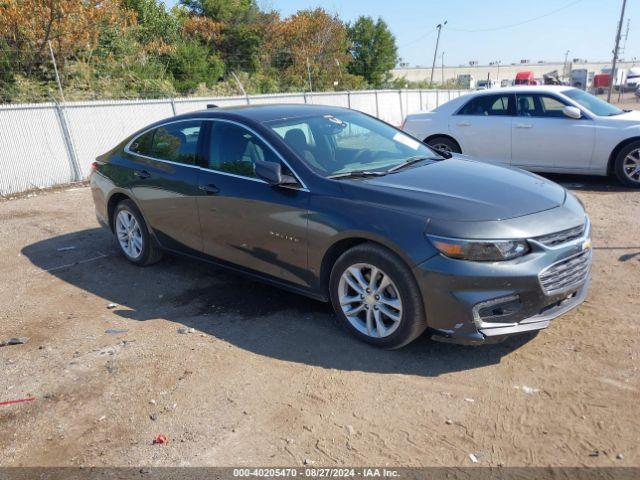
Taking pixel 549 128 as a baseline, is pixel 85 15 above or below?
above

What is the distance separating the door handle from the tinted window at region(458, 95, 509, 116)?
6.39 meters

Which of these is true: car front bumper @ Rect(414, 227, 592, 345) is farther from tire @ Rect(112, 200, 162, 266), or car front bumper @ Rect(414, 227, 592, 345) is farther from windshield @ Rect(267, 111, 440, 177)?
tire @ Rect(112, 200, 162, 266)

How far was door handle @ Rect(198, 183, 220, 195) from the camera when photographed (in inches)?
192

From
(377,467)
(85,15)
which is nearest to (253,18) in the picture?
(85,15)

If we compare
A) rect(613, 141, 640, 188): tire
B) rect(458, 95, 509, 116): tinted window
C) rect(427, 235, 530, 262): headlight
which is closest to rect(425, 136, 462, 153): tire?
rect(458, 95, 509, 116): tinted window

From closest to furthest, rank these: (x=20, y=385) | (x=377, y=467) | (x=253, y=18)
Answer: (x=377, y=467), (x=20, y=385), (x=253, y=18)

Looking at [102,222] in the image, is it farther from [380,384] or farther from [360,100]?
[360,100]

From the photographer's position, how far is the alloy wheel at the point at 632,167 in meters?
8.59

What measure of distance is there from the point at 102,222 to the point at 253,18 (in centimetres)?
3140

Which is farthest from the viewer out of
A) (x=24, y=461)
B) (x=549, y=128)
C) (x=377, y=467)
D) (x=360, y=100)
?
(x=360, y=100)

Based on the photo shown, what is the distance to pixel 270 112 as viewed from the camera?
5.05 m

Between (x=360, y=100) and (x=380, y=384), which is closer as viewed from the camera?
(x=380, y=384)

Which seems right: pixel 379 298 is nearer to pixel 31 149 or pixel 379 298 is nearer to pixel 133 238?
pixel 133 238

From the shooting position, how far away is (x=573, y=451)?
9.49ft
